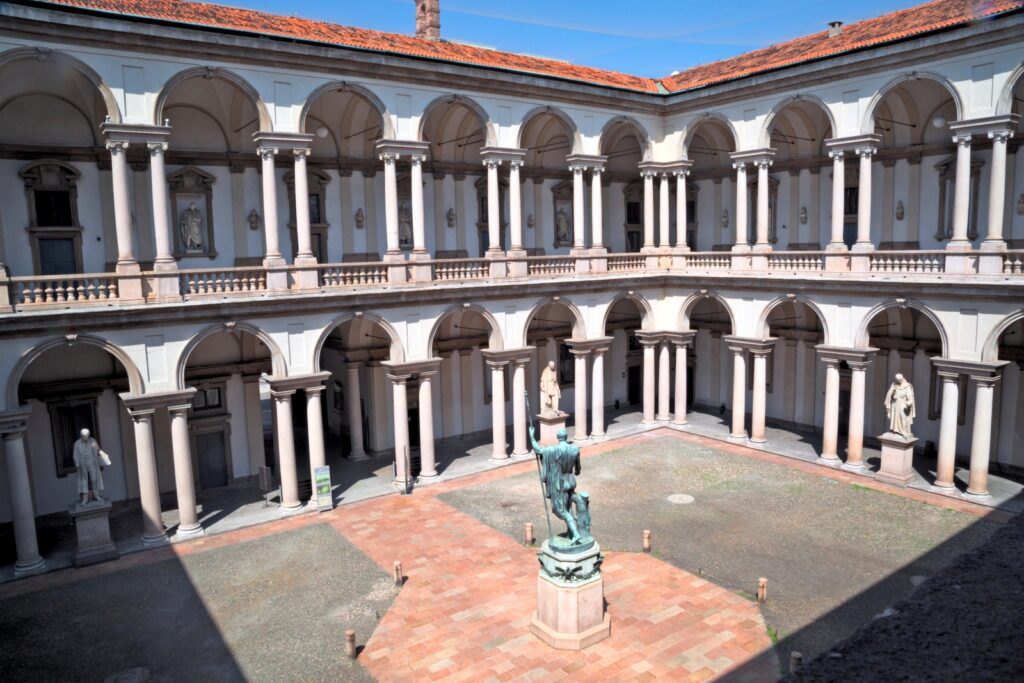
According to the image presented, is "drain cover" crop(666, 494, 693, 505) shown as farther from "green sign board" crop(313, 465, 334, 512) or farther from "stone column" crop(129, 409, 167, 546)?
"stone column" crop(129, 409, 167, 546)

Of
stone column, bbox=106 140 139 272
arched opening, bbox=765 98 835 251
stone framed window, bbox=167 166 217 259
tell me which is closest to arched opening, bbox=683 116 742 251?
arched opening, bbox=765 98 835 251

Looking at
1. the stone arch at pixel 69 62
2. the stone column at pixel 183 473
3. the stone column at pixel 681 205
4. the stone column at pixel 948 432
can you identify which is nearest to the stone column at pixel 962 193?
the stone column at pixel 948 432

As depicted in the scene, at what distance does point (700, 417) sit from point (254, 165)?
2075cm

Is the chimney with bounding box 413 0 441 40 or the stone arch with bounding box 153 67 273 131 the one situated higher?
the chimney with bounding box 413 0 441 40

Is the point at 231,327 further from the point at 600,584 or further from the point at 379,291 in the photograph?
the point at 600,584

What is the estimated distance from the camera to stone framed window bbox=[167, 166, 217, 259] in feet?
74.9

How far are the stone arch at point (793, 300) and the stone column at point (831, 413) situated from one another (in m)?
0.88

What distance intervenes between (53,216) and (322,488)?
35.3ft

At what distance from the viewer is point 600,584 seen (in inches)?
560

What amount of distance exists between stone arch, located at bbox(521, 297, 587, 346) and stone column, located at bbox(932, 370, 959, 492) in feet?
38.3

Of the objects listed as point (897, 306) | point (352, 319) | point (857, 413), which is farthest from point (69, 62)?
point (857, 413)

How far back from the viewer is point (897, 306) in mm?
23016

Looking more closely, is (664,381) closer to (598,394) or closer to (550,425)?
(598,394)

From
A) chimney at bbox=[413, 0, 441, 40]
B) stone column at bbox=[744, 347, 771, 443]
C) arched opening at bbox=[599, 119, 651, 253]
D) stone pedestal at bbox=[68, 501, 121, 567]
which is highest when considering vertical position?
chimney at bbox=[413, 0, 441, 40]
